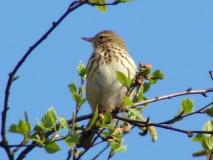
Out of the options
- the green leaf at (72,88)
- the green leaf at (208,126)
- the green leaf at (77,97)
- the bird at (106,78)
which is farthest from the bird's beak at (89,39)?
the green leaf at (208,126)

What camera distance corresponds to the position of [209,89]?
11.9 ft

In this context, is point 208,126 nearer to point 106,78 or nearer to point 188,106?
point 188,106

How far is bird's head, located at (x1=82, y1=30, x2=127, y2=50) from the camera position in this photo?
686 centimetres

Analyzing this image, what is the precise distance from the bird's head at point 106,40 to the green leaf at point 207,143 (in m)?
3.33

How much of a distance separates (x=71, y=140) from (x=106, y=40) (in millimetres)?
4197

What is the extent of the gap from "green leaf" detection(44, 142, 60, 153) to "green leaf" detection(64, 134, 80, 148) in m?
0.09


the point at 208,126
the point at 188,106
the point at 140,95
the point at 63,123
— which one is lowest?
the point at 208,126

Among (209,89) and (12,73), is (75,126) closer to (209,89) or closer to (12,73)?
(12,73)

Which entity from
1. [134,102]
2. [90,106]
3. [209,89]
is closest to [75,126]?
[134,102]

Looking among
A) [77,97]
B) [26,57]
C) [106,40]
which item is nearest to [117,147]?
[77,97]

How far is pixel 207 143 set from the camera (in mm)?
3418

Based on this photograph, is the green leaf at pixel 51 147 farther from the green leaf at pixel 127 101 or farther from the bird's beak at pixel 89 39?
the bird's beak at pixel 89 39

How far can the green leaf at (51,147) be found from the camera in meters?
3.03

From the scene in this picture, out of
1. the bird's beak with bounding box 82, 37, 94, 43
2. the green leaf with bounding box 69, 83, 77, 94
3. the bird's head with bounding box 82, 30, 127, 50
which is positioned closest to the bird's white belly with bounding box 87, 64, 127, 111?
the bird's head with bounding box 82, 30, 127, 50
